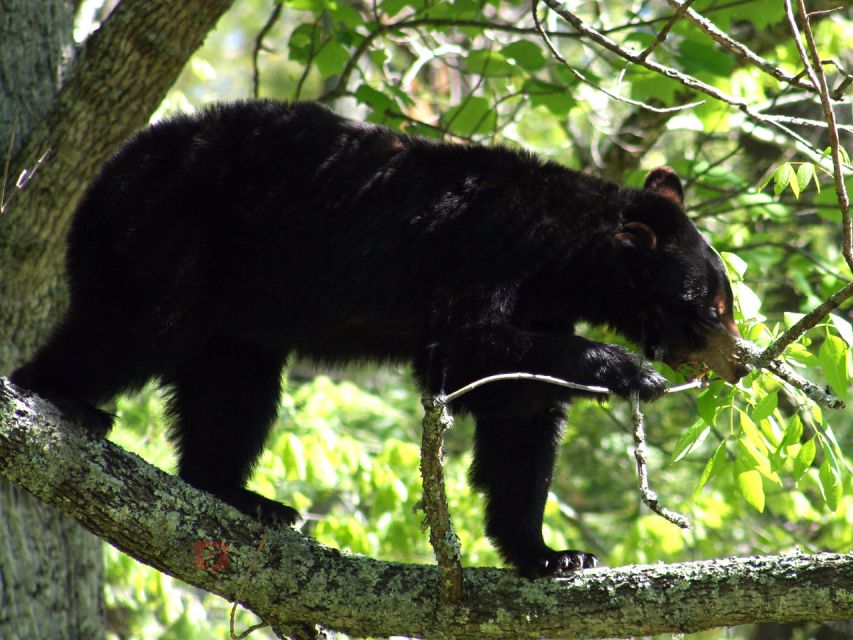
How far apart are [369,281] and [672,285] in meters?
1.45

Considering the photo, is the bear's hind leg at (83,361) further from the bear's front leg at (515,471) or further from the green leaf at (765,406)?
the green leaf at (765,406)

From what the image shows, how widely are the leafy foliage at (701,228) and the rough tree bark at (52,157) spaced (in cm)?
124

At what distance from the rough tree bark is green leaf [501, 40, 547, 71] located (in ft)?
5.30

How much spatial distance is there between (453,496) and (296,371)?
6.42 m

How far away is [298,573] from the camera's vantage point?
3.49 meters

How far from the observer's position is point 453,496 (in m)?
7.49

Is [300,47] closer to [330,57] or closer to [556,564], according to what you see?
[330,57]

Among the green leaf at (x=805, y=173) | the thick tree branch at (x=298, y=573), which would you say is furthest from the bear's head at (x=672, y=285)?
the thick tree branch at (x=298, y=573)

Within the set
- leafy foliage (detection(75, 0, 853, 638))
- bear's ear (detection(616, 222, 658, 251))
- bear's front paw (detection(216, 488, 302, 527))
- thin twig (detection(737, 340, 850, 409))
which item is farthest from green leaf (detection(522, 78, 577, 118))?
bear's front paw (detection(216, 488, 302, 527))

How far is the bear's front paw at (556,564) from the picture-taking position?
3.87 meters

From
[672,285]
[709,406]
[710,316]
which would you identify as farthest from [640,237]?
[709,406]

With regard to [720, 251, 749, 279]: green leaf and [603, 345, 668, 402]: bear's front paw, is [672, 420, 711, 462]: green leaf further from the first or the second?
[720, 251, 749, 279]: green leaf

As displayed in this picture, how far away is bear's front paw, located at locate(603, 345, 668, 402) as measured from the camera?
403 centimetres

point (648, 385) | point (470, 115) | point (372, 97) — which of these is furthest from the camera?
point (470, 115)
